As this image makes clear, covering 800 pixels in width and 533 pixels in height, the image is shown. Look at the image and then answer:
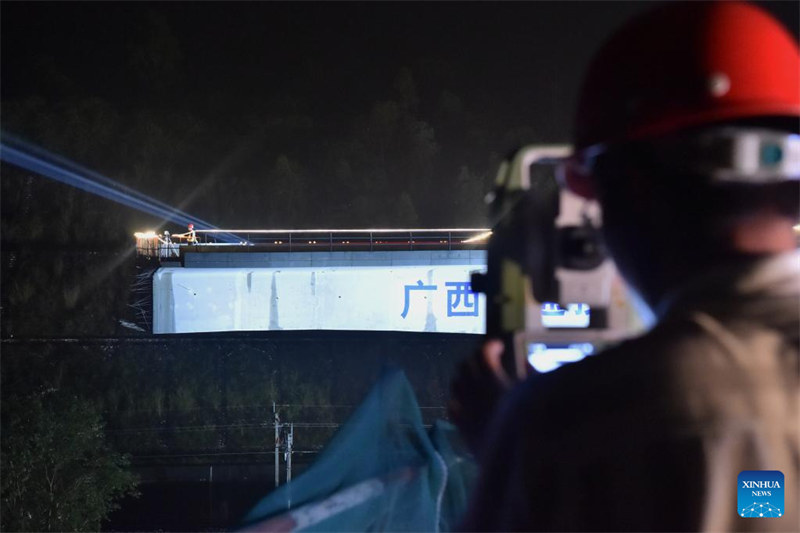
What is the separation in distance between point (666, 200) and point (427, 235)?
722 centimetres

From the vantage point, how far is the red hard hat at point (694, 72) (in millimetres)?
573

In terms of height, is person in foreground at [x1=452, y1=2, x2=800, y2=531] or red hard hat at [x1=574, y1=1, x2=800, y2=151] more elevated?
red hard hat at [x1=574, y1=1, x2=800, y2=151]

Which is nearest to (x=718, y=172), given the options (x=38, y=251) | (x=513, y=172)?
(x=513, y=172)

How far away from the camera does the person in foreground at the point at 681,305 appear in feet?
1.73

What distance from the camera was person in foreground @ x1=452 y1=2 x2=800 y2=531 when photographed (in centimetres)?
53

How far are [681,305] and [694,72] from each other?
176mm

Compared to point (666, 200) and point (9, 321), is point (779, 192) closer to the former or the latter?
point (666, 200)

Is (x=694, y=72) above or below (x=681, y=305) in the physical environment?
above

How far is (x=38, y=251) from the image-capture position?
29.0 feet

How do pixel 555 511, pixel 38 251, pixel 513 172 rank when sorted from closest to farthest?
pixel 555 511
pixel 513 172
pixel 38 251

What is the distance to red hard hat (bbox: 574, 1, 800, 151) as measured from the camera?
0.57 metres

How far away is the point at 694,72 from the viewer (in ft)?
1.89

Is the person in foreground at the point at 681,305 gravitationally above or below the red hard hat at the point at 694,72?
below

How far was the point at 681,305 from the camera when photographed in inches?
22.2
